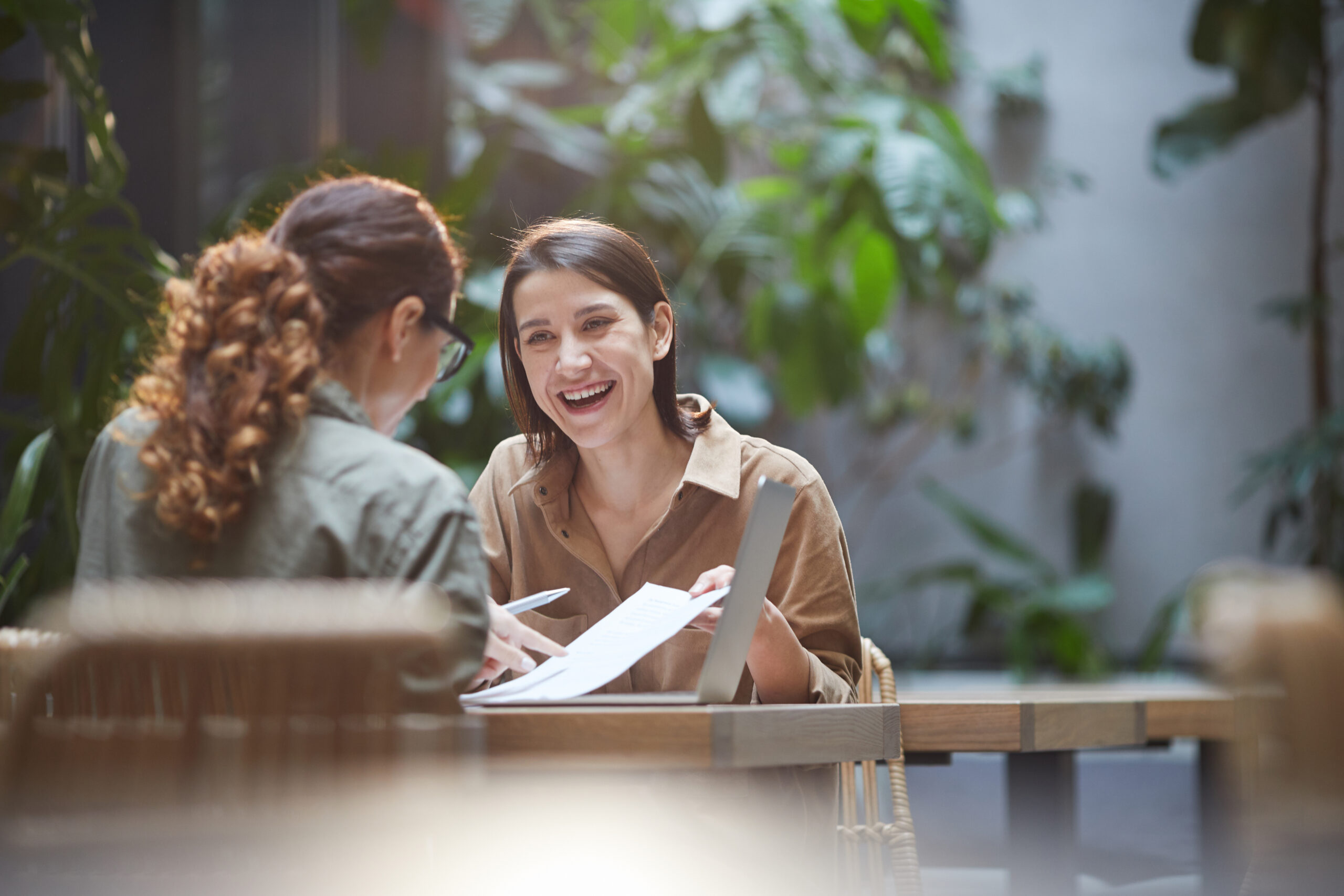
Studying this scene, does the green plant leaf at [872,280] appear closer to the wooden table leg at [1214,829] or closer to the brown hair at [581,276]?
the wooden table leg at [1214,829]

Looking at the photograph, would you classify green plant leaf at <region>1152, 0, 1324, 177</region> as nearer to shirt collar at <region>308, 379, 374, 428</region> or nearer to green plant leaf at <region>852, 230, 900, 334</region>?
green plant leaf at <region>852, 230, 900, 334</region>

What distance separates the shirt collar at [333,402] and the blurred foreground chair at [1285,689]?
0.64 m

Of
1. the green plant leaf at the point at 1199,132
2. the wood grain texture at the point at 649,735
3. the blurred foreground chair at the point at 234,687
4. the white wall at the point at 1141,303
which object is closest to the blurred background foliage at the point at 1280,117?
the green plant leaf at the point at 1199,132

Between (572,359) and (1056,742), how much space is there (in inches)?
29.5

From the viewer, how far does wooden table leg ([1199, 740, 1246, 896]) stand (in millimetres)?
1980

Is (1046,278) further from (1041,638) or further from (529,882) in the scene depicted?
(529,882)

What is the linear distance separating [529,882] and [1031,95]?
628 cm

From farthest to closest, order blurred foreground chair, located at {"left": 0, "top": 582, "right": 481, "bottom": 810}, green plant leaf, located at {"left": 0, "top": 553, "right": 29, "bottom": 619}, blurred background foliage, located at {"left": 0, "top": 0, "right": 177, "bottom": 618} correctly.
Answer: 1. blurred background foliage, located at {"left": 0, "top": 0, "right": 177, "bottom": 618}
2. green plant leaf, located at {"left": 0, "top": 553, "right": 29, "bottom": 619}
3. blurred foreground chair, located at {"left": 0, "top": 582, "right": 481, "bottom": 810}

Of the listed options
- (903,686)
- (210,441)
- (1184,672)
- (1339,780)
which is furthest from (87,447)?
(1184,672)

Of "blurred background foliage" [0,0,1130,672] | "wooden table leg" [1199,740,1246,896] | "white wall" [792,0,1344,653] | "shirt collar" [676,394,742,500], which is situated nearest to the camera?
"shirt collar" [676,394,742,500]

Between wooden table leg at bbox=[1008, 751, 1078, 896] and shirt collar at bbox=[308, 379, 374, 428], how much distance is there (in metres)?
1.21

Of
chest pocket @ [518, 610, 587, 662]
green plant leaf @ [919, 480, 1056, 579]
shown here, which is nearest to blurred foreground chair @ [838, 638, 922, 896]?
chest pocket @ [518, 610, 587, 662]

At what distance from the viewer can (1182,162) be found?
17.7 ft

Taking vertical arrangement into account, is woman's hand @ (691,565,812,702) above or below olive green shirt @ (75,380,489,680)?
below
